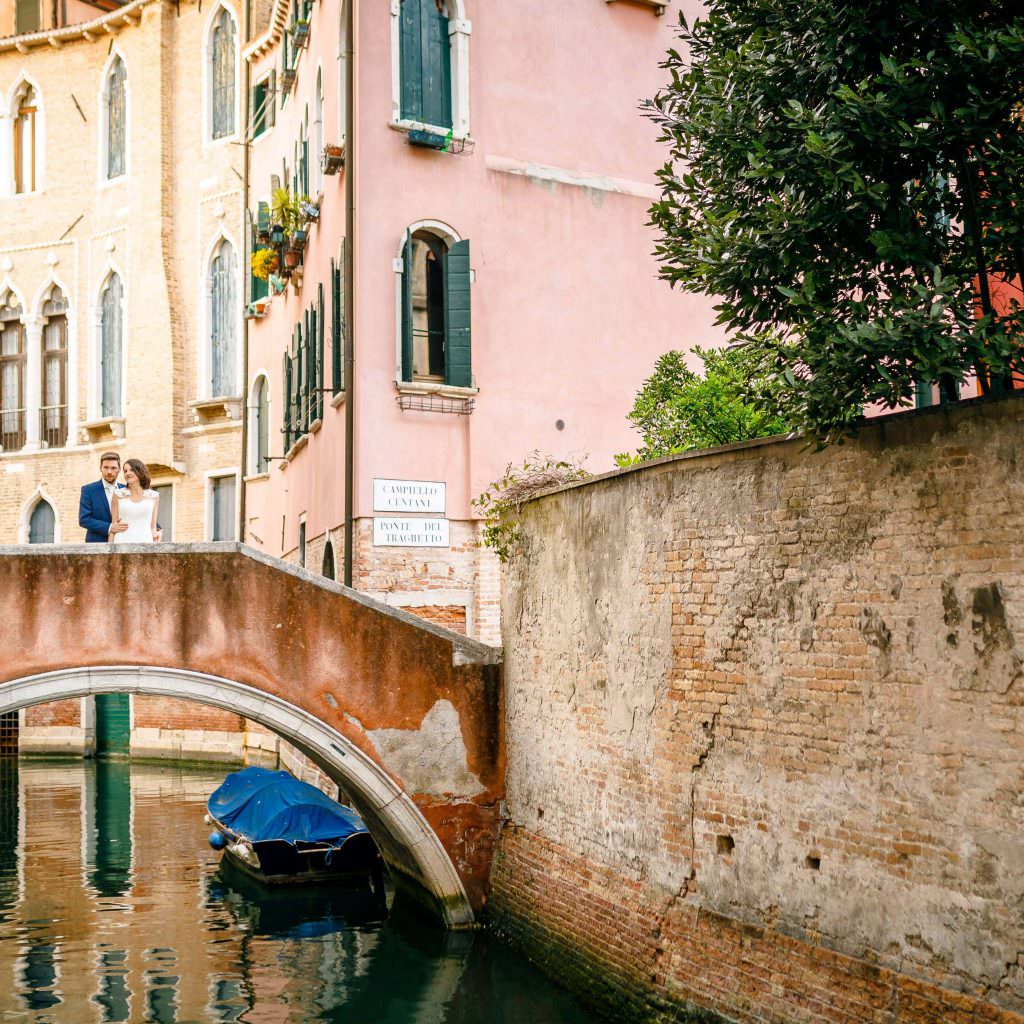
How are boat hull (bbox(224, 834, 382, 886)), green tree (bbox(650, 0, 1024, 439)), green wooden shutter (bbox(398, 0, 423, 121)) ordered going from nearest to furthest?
green tree (bbox(650, 0, 1024, 439))
boat hull (bbox(224, 834, 382, 886))
green wooden shutter (bbox(398, 0, 423, 121))

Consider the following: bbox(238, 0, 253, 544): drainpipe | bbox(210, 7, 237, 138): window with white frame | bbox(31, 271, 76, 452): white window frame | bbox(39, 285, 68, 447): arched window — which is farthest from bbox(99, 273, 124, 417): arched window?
bbox(210, 7, 237, 138): window with white frame

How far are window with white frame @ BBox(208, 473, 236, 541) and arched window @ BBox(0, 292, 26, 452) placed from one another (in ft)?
15.5

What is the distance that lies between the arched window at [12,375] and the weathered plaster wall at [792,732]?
1797 cm

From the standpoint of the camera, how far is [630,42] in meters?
Result: 15.2

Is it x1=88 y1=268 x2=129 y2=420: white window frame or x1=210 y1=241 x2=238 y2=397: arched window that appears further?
x1=88 y1=268 x2=129 y2=420: white window frame

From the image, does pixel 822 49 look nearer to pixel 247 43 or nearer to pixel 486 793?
pixel 486 793

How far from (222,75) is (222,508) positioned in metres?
7.13

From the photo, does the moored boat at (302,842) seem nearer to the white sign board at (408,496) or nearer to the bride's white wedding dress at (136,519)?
the white sign board at (408,496)

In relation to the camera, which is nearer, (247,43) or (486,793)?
(486,793)

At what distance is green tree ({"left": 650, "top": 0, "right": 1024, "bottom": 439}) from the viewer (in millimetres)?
5785

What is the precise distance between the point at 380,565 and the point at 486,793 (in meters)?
2.98

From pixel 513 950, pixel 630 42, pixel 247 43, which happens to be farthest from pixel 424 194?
pixel 247 43

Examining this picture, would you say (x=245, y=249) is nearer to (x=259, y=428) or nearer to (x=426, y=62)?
(x=259, y=428)

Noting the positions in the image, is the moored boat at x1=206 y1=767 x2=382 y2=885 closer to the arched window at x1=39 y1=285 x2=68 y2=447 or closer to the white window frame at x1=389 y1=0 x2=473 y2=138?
the white window frame at x1=389 y1=0 x2=473 y2=138
